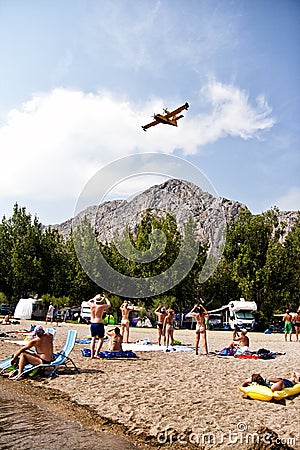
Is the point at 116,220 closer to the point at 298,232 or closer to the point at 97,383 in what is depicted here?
the point at 298,232

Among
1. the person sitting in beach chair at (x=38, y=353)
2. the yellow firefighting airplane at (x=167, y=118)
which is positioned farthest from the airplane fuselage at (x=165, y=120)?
the person sitting in beach chair at (x=38, y=353)

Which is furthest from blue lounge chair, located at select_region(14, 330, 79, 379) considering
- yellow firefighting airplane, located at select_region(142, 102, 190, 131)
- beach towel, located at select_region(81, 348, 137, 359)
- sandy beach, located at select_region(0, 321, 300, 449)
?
yellow firefighting airplane, located at select_region(142, 102, 190, 131)

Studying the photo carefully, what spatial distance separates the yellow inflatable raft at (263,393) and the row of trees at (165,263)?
29656 mm

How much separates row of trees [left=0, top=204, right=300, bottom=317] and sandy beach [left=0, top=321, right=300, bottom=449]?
27.5 m

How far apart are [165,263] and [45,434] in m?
37.2

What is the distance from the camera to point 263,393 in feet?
24.8

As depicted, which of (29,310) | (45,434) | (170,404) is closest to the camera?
(45,434)

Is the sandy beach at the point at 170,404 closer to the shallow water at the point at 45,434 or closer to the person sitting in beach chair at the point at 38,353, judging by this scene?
the shallow water at the point at 45,434

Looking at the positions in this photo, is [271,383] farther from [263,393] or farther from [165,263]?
[165,263]

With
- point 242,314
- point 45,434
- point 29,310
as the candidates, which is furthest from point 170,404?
point 29,310

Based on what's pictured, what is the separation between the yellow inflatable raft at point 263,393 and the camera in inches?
295

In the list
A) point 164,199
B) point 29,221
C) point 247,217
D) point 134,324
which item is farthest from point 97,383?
point 29,221

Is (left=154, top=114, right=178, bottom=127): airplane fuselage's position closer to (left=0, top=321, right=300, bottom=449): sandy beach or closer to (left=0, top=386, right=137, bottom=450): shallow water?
(left=0, top=321, right=300, bottom=449): sandy beach

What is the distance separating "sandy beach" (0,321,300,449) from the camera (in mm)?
5785
